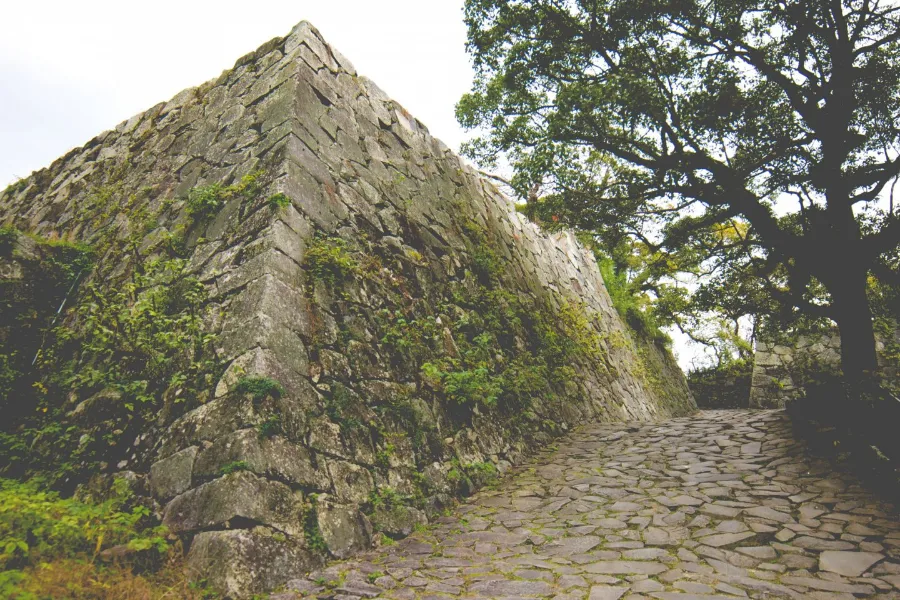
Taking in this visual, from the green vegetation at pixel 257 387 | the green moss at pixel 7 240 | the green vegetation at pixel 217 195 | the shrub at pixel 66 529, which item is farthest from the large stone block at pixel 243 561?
the green moss at pixel 7 240

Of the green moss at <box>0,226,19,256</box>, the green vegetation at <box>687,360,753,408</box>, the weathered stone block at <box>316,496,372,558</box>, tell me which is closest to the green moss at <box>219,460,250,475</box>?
the weathered stone block at <box>316,496,372,558</box>

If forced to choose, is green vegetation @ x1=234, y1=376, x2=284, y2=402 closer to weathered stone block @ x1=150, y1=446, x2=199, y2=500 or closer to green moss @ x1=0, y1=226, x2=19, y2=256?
weathered stone block @ x1=150, y1=446, x2=199, y2=500

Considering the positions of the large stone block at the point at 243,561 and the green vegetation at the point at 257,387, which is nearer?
the large stone block at the point at 243,561

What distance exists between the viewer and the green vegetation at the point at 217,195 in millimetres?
4615

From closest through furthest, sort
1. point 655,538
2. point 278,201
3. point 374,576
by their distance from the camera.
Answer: point 374,576, point 655,538, point 278,201

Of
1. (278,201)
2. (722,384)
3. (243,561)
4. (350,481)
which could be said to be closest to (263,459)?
(243,561)

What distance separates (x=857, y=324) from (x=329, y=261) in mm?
6312

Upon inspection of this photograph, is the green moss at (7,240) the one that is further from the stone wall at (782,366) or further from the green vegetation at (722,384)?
the green vegetation at (722,384)

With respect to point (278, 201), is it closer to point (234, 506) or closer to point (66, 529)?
point (234, 506)

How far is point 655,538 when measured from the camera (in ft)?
11.8

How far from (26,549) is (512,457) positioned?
4266 millimetres

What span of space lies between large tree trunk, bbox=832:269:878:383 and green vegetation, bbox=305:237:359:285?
19.6 feet

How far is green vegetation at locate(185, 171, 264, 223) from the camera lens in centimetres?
461

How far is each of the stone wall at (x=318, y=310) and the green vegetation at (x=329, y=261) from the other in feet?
0.08
